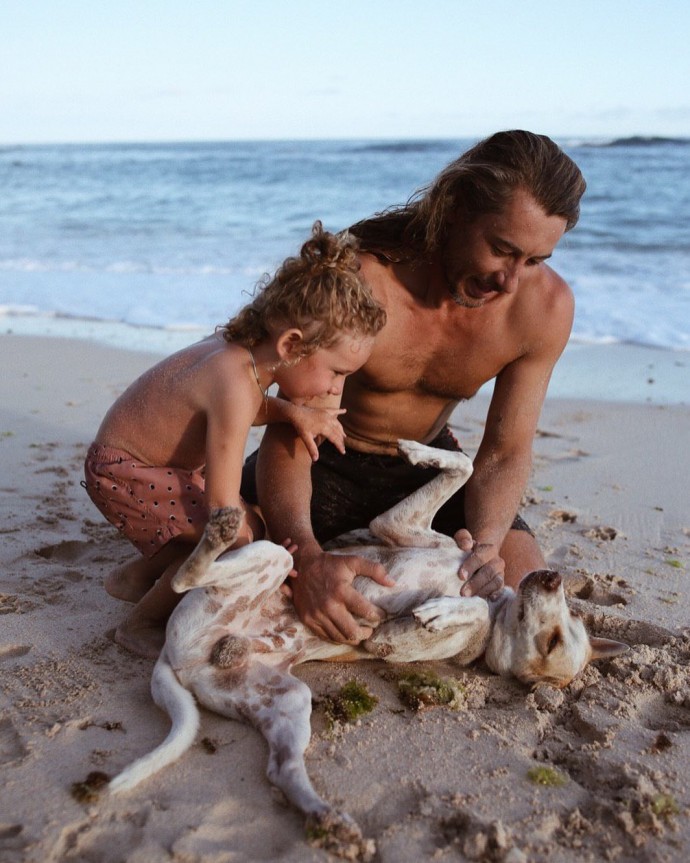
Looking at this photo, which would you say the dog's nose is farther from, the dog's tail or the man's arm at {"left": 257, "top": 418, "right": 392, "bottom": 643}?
the dog's tail

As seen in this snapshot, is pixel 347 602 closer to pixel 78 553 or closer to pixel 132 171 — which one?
pixel 78 553

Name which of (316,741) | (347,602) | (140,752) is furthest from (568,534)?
(140,752)

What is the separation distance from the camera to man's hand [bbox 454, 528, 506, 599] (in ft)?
9.97

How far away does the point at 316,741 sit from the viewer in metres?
2.57

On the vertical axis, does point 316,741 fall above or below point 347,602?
below

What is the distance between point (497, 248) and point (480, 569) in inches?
43.8

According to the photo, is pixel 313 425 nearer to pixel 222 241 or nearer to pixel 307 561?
pixel 307 561

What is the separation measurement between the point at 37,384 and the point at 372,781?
467cm

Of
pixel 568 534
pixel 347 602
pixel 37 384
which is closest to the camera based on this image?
pixel 347 602

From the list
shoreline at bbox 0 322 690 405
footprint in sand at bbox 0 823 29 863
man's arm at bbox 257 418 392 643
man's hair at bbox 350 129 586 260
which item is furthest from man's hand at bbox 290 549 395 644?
shoreline at bbox 0 322 690 405

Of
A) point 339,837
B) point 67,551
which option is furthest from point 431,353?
point 339,837

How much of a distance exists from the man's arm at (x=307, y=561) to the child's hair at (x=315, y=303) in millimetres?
497

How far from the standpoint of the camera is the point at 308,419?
10.4 ft

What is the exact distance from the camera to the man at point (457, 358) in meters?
3.10
